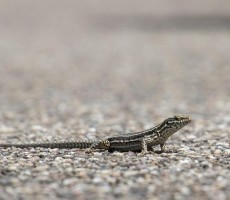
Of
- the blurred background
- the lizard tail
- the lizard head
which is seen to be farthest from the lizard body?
the blurred background

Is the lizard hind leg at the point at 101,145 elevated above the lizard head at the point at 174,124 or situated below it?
below

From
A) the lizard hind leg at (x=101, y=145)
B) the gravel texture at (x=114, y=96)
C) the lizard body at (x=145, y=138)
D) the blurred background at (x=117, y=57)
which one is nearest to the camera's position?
the gravel texture at (x=114, y=96)

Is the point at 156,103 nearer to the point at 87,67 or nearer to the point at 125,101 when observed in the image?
the point at 125,101

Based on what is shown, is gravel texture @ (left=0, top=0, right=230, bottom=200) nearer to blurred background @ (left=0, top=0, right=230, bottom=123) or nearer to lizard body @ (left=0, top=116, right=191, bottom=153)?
blurred background @ (left=0, top=0, right=230, bottom=123)

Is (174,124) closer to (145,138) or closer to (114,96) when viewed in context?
(145,138)

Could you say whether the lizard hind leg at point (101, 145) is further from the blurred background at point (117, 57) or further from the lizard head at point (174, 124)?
the blurred background at point (117, 57)

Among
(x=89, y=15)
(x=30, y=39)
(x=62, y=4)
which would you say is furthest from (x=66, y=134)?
(x=62, y=4)

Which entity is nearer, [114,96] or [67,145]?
[67,145]

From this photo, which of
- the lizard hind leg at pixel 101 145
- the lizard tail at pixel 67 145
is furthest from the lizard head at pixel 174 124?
the lizard tail at pixel 67 145

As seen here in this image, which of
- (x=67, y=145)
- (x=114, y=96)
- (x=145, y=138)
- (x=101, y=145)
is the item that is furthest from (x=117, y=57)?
(x=145, y=138)
